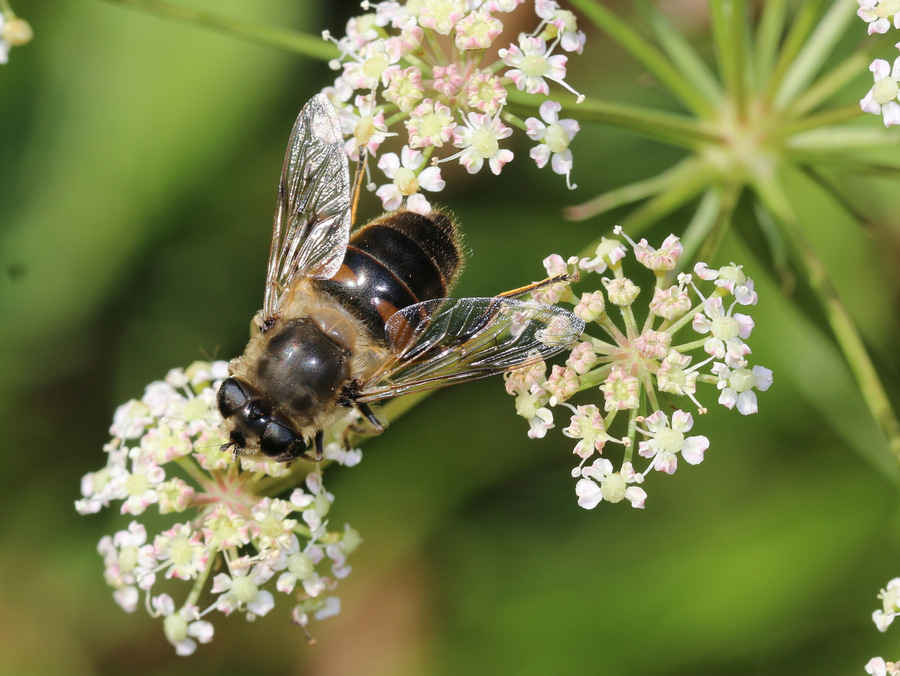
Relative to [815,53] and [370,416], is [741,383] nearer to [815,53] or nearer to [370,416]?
[370,416]

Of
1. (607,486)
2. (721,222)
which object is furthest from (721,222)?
(607,486)

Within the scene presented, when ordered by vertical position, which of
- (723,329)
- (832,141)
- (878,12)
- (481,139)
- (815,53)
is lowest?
(723,329)

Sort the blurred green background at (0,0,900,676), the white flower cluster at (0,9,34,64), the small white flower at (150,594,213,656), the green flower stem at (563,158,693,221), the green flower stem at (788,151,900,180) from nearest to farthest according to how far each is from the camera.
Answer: the white flower cluster at (0,9,34,64) < the small white flower at (150,594,213,656) < the green flower stem at (788,151,900,180) < the green flower stem at (563,158,693,221) < the blurred green background at (0,0,900,676)

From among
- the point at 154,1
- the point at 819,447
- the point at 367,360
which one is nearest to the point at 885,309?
the point at 819,447

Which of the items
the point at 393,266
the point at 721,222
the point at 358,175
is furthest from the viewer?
the point at 721,222

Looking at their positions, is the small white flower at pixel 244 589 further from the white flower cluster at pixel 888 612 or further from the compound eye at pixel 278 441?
the white flower cluster at pixel 888 612

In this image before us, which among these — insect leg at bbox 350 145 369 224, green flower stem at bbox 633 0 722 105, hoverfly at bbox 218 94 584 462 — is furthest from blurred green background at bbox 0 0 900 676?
hoverfly at bbox 218 94 584 462

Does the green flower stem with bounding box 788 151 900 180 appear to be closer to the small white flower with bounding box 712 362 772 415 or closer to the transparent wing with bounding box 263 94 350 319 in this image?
the small white flower with bounding box 712 362 772 415

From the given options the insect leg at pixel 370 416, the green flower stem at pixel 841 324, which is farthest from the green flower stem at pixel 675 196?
the insect leg at pixel 370 416

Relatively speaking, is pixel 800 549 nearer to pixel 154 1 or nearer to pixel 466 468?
pixel 466 468
